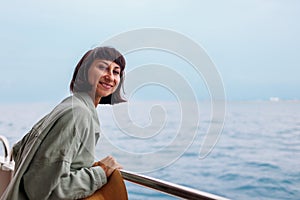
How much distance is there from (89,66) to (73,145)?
0.74 feet

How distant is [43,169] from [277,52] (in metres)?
7.03

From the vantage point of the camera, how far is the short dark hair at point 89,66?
93 centimetres

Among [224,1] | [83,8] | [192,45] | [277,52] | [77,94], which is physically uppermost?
[224,1]

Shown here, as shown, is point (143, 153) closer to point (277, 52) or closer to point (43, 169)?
point (43, 169)

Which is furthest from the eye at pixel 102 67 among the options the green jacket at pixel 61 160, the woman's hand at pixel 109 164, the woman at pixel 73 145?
the woman's hand at pixel 109 164

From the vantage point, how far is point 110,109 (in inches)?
38.8

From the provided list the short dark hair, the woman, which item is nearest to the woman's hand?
the woman

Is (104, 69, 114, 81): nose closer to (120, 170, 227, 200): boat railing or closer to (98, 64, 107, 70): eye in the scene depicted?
(98, 64, 107, 70): eye

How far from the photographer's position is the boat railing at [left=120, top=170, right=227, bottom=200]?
799 mm

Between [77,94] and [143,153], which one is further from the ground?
[77,94]

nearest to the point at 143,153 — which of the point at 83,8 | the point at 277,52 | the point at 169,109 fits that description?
the point at 169,109

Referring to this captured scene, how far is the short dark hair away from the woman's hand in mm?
165

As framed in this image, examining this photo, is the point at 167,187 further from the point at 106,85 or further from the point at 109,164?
the point at 106,85

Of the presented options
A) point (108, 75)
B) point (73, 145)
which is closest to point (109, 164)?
point (73, 145)
